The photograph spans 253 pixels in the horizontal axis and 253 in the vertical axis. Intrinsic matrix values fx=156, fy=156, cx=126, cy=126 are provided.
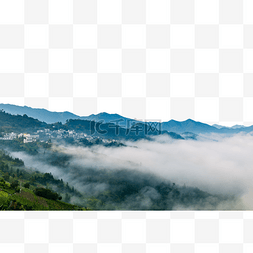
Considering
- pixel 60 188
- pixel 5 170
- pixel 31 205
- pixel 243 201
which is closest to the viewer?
pixel 31 205

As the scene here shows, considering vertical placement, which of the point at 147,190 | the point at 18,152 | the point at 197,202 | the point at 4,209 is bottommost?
the point at 197,202

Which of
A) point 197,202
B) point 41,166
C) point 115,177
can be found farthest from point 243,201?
Answer: point 41,166

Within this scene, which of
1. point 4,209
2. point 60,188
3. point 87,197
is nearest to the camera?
point 4,209

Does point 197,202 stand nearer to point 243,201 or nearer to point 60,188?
point 243,201

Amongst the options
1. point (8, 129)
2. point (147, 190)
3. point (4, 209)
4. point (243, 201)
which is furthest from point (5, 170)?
point (243, 201)

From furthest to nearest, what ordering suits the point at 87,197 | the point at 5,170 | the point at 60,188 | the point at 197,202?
the point at 197,202 < the point at 87,197 < the point at 60,188 < the point at 5,170

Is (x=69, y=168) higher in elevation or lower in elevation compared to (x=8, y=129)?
lower

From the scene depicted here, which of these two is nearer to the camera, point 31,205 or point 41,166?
point 31,205

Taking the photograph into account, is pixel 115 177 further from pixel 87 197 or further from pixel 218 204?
pixel 218 204

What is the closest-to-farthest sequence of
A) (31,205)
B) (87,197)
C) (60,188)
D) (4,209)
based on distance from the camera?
(4,209) < (31,205) < (60,188) < (87,197)
